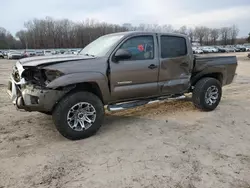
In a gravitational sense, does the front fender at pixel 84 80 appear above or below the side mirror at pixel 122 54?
below

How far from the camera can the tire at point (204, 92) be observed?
19.8ft

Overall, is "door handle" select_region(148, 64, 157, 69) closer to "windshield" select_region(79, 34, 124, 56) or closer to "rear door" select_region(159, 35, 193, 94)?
"rear door" select_region(159, 35, 193, 94)

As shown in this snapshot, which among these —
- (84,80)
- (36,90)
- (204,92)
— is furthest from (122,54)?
(204,92)

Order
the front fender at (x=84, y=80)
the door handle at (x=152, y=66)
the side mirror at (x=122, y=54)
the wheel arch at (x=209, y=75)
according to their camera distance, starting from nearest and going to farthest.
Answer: the front fender at (x=84, y=80), the side mirror at (x=122, y=54), the door handle at (x=152, y=66), the wheel arch at (x=209, y=75)

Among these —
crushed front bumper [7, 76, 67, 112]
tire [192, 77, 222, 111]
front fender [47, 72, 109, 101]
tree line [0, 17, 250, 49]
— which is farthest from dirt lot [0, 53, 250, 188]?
tree line [0, 17, 250, 49]

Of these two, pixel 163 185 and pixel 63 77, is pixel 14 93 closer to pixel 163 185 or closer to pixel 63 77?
pixel 63 77

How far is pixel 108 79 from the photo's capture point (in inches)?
179

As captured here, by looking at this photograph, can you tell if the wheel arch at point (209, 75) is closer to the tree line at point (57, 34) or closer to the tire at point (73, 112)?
the tire at point (73, 112)

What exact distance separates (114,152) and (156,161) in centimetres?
68

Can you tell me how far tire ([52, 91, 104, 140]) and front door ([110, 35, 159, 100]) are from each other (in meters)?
0.45

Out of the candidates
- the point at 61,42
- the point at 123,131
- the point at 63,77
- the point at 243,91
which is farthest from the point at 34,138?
the point at 61,42

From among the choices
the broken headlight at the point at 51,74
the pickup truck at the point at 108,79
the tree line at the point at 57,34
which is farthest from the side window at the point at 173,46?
the tree line at the point at 57,34

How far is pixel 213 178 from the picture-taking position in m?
3.21

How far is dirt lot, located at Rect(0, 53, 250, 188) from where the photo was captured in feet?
10.4
